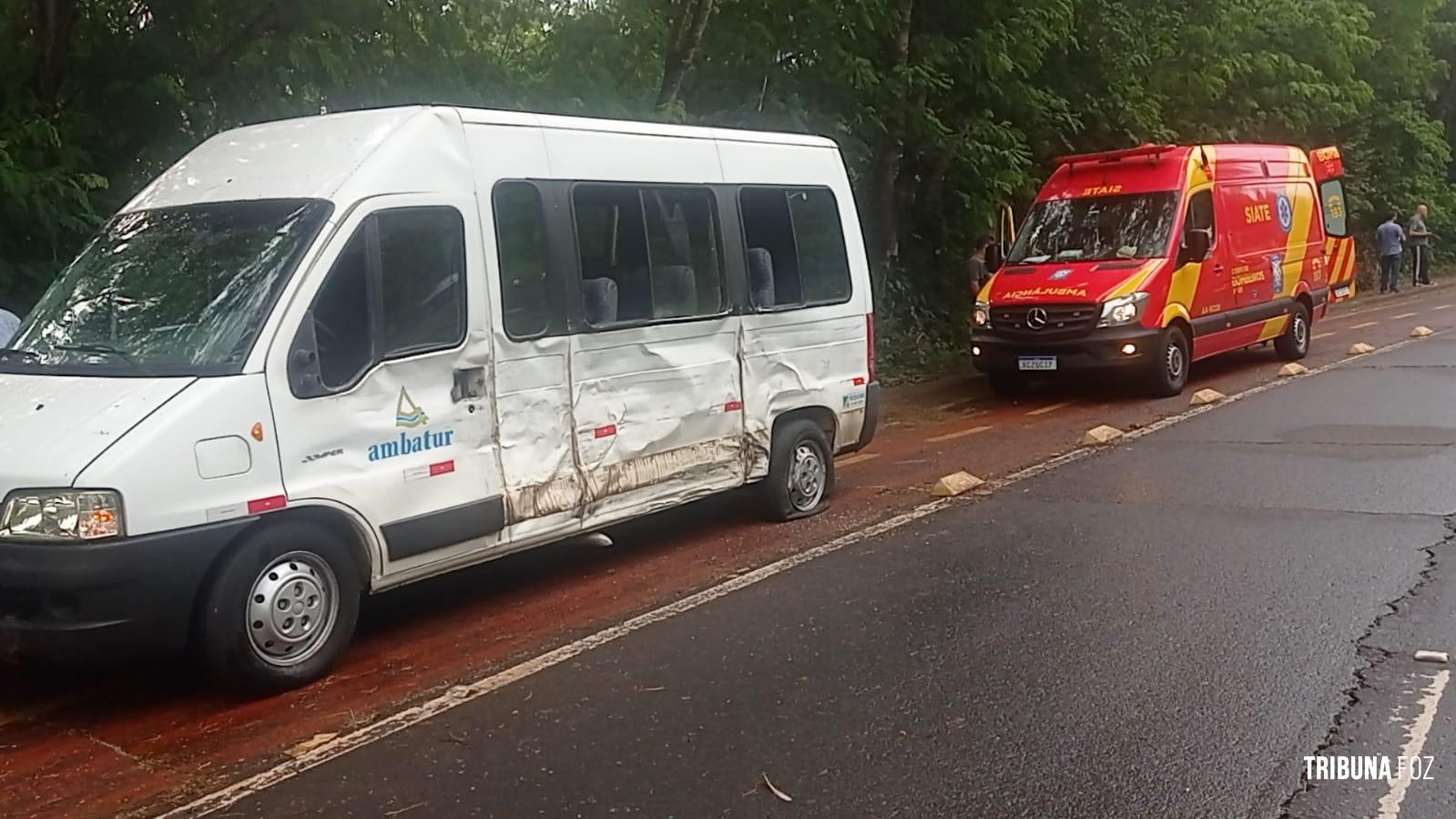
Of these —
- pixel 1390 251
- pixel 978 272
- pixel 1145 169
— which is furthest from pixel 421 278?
pixel 1390 251

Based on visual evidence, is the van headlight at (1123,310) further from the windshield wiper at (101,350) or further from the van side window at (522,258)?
the windshield wiper at (101,350)

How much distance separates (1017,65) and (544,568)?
10779 mm

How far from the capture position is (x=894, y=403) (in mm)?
15078

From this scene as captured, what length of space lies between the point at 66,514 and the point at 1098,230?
11691 mm

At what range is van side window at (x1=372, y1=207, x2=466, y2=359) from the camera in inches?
242

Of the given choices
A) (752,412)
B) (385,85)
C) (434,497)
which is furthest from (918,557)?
(385,85)

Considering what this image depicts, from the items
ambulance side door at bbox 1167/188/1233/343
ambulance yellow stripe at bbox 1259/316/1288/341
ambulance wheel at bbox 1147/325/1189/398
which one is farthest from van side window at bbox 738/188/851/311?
ambulance yellow stripe at bbox 1259/316/1288/341

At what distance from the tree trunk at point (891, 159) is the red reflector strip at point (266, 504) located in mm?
11647

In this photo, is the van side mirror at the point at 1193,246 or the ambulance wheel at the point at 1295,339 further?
the ambulance wheel at the point at 1295,339

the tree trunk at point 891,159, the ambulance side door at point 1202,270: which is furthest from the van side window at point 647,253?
the tree trunk at point 891,159

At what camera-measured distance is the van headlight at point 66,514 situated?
5.12 meters

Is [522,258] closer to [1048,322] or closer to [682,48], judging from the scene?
[682,48]

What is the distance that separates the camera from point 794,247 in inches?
342

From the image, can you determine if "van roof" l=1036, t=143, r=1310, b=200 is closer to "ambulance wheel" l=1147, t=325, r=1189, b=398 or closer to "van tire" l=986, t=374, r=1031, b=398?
"ambulance wheel" l=1147, t=325, r=1189, b=398
